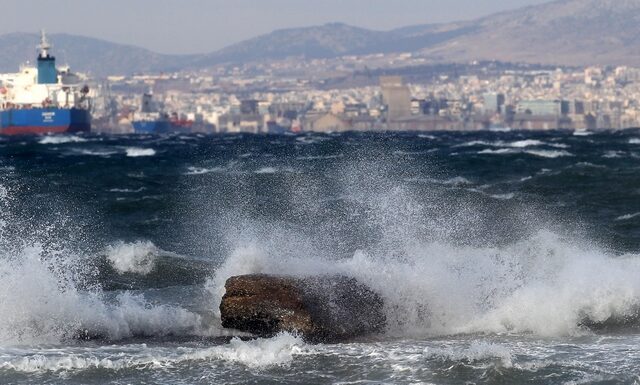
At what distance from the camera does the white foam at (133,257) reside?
2105 cm

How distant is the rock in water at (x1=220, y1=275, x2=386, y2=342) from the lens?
45.5ft

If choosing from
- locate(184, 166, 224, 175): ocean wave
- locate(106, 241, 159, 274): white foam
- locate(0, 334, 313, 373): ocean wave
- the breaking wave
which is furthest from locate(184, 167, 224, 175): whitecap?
locate(0, 334, 313, 373): ocean wave

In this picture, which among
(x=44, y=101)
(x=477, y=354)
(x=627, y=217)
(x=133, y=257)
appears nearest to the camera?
(x=477, y=354)

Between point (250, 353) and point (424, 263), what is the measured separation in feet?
14.5

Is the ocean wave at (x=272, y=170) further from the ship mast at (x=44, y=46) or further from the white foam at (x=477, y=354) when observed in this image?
the ship mast at (x=44, y=46)

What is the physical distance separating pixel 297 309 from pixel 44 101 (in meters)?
132

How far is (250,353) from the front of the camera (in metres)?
13.1

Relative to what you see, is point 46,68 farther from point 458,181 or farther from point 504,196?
point 504,196

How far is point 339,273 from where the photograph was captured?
15430 millimetres

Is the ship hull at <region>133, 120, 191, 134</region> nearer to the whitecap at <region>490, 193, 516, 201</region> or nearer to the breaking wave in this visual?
the whitecap at <region>490, 193, 516, 201</region>

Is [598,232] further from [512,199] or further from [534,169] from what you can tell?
[534,169]

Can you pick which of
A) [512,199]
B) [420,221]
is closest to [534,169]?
[512,199]

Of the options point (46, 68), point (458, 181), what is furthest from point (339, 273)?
point (46, 68)

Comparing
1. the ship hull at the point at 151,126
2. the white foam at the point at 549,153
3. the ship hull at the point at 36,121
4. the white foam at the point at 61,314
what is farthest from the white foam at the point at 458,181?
the ship hull at the point at 151,126
